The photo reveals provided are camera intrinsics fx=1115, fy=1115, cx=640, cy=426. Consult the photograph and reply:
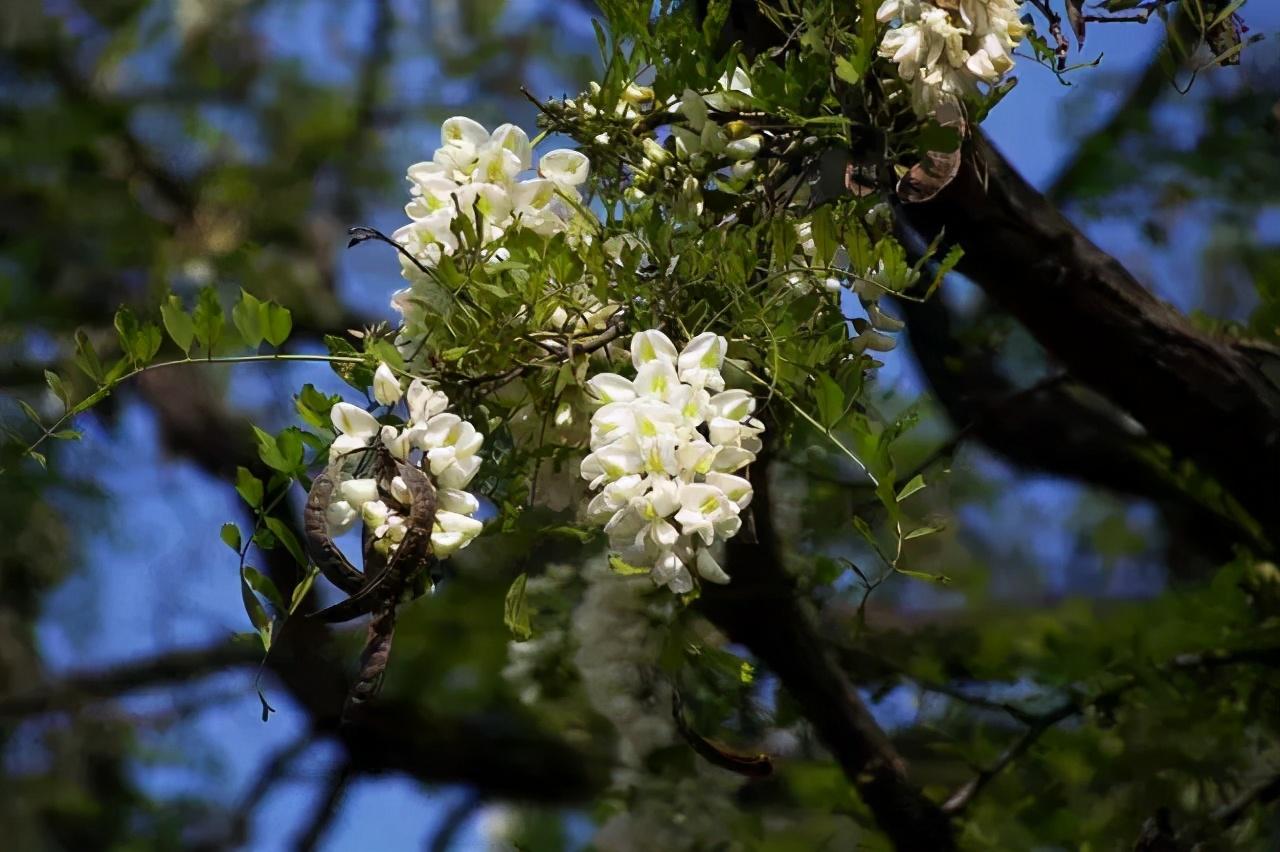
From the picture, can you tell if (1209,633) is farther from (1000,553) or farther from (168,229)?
(168,229)

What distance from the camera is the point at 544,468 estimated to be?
0.31 metres

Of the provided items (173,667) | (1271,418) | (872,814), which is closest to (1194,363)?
(1271,418)

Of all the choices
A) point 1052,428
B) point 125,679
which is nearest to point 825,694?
point 1052,428

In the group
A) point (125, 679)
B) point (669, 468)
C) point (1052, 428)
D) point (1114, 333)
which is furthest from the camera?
point (125, 679)

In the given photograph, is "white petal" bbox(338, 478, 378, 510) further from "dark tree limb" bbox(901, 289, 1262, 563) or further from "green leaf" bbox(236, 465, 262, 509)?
"dark tree limb" bbox(901, 289, 1262, 563)

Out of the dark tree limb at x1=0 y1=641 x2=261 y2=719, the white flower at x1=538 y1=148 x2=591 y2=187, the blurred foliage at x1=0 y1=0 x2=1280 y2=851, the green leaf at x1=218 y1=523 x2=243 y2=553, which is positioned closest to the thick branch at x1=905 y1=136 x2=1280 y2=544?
the blurred foliage at x1=0 y1=0 x2=1280 y2=851

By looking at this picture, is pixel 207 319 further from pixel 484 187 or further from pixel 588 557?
pixel 588 557

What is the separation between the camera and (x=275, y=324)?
11.1 inches

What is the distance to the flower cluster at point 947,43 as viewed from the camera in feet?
0.93

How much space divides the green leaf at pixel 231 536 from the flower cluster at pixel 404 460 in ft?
0.11

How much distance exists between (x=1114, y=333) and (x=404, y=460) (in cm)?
39

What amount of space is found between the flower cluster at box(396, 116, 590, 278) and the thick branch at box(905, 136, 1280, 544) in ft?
0.62

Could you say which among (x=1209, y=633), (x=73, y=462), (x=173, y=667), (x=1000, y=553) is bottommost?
(x=1209, y=633)

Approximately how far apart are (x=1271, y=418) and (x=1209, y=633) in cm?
16
